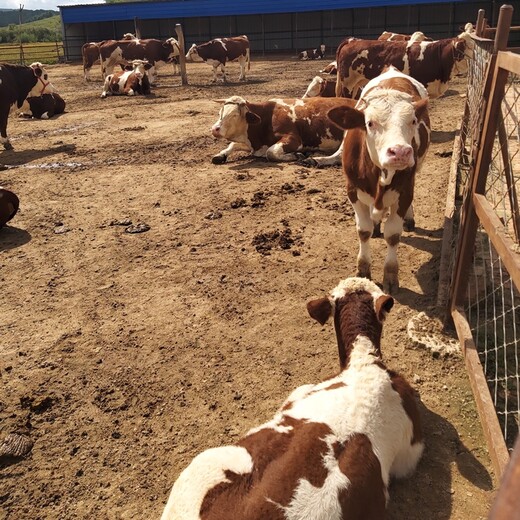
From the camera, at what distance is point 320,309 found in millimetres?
3447

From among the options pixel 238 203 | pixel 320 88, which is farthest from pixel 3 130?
pixel 320 88

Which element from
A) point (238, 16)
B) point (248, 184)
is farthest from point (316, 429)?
point (238, 16)

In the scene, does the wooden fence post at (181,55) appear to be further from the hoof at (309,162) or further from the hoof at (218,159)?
the hoof at (309,162)

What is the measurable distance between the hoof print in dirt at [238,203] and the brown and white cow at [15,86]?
22.5 feet

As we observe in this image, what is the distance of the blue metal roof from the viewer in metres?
33.7

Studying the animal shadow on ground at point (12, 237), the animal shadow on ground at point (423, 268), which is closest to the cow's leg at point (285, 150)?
the animal shadow on ground at point (423, 268)

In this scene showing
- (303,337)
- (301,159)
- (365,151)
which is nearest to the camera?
(303,337)

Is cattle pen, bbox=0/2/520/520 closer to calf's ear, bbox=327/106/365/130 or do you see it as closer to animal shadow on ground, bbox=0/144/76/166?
calf's ear, bbox=327/106/365/130

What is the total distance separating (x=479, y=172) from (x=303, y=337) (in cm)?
192

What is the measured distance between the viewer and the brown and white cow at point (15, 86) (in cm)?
1138

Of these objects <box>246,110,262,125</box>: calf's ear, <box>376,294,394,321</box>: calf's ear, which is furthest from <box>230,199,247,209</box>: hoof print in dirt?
<box>376,294,394,321</box>: calf's ear

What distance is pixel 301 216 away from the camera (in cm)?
671

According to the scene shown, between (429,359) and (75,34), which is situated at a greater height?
(75,34)

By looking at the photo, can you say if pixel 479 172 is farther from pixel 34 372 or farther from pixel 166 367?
pixel 34 372
